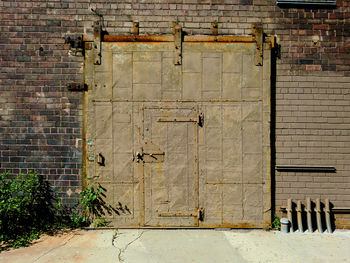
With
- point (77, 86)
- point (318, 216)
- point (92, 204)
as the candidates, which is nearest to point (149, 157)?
point (92, 204)

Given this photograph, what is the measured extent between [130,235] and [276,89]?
11.9 ft

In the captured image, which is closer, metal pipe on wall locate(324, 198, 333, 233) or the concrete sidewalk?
the concrete sidewalk

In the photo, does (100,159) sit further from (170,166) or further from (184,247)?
(184,247)

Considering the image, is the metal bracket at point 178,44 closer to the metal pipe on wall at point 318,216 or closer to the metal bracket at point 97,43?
the metal bracket at point 97,43

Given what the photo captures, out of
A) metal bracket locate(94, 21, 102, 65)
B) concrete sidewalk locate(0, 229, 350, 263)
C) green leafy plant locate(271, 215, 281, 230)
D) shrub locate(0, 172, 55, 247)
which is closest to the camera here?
concrete sidewalk locate(0, 229, 350, 263)

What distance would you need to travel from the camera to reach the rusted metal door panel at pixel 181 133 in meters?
4.69

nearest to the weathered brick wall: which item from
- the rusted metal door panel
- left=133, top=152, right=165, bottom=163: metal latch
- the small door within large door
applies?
the rusted metal door panel

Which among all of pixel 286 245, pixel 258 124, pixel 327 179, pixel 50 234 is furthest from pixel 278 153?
pixel 50 234

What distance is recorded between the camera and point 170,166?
4734 millimetres

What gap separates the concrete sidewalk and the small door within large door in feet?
1.06

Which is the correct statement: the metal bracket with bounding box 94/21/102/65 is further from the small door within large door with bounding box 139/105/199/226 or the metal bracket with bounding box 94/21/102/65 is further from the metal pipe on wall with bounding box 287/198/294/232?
the metal pipe on wall with bounding box 287/198/294/232

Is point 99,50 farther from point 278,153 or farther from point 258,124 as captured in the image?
point 278,153

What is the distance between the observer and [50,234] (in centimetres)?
457

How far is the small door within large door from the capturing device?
4699mm
